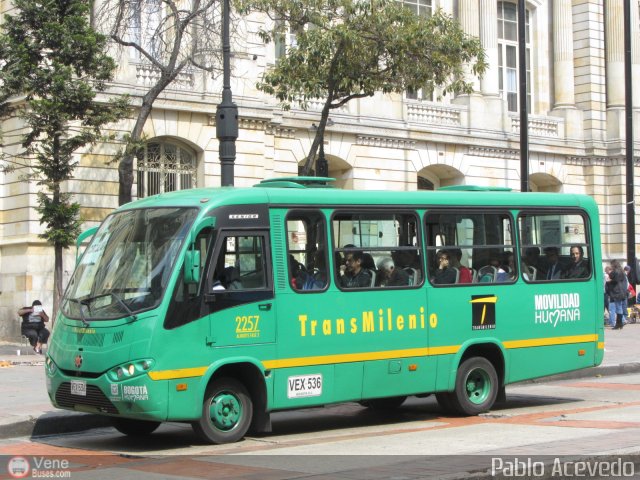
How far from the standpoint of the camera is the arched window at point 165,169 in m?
27.9

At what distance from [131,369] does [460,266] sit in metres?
4.65

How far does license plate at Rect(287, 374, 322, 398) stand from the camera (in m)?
12.6

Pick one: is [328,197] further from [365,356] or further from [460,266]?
[460,266]

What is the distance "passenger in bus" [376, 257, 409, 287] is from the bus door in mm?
1591

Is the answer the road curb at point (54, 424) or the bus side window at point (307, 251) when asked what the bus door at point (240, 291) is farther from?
the road curb at point (54, 424)

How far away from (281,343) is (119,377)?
1849 mm

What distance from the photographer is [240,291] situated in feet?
40.3

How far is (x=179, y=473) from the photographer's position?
1012cm

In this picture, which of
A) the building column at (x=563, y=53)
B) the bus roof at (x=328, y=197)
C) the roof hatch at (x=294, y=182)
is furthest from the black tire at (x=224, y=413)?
the building column at (x=563, y=53)

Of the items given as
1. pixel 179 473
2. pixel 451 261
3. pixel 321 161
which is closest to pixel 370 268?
pixel 451 261

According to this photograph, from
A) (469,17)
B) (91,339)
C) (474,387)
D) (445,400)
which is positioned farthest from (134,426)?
(469,17)

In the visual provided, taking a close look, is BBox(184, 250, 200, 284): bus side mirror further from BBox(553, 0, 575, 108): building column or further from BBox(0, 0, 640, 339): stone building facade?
BBox(553, 0, 575, 108): building column

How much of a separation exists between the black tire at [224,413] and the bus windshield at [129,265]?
119 centimetres

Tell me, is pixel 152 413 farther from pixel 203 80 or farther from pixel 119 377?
pixel 203 80
